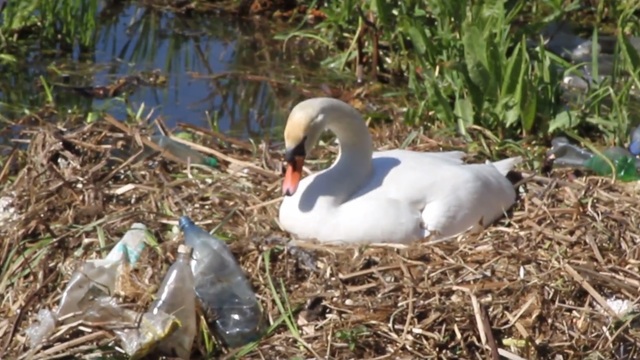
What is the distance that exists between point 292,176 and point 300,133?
0.19 m

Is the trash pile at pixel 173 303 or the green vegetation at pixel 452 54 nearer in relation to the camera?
the trash pile at pixel 173 303

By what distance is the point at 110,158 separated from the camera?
19.7ft

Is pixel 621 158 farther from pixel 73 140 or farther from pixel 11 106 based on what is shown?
pixel 11 106

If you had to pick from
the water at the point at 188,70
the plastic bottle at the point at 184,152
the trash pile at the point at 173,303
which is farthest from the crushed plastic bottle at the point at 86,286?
the water at the point at 188,70

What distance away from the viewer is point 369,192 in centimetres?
539

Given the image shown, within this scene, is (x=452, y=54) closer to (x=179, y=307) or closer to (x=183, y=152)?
(x=183, y=152)

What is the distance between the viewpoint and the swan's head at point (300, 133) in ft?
17.5

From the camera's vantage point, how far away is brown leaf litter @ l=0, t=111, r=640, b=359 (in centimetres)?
485

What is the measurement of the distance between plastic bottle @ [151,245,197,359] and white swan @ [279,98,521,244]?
65 centimetres

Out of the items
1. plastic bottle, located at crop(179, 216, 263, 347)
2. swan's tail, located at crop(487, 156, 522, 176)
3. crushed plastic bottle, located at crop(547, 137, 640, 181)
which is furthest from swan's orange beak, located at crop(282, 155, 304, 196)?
crushed plastic bottle, located at crop(547, 137, 640, 181)

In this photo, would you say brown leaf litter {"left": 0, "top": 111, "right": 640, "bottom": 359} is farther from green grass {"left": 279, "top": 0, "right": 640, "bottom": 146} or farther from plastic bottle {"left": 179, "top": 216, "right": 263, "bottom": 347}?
green grass {"left": 279, "top": 0, "right": 640, "bottom": 146}

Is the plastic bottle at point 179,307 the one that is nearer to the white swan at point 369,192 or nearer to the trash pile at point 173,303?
the trash pile at point 173,303

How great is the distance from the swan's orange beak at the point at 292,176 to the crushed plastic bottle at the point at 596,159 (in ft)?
4.35

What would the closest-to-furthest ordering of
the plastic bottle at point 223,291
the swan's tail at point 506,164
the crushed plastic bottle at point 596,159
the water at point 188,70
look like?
the plastic bottle at point 223,291 < the swan's tail at point 506,164 < the crushed plastic bottle at point 596,159 < the water at point 188,70
